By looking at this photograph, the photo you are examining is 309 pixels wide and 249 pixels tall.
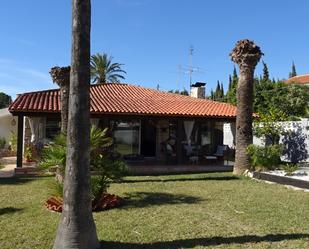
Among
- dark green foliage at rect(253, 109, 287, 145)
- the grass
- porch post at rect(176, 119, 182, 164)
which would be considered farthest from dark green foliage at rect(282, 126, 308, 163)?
the grass

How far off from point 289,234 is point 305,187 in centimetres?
599

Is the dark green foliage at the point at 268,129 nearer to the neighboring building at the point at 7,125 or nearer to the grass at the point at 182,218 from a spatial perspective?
the grass at the point at 182,218

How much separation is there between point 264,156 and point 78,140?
1145cm

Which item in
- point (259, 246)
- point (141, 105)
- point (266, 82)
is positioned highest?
point (266, 82)

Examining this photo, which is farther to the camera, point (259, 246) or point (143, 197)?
point (143, 197)

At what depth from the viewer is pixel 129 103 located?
2030cm

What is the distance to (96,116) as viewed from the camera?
18641 mm

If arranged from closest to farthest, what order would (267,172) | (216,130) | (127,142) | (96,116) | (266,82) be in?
(267,172) < (96,116) < (127,142) < (216,130) < (266,82)

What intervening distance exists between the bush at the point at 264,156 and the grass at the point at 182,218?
2617 millimetres

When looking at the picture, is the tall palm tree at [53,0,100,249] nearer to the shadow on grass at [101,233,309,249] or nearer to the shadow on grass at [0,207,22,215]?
the shadow on grass at [101,233,309,249]

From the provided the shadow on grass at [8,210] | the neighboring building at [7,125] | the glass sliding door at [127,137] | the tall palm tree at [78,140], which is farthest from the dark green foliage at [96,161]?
the neighboring building at [7,125]

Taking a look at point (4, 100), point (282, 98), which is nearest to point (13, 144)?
point (282, 98)

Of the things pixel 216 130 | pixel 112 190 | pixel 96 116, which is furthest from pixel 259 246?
pixel 216 130

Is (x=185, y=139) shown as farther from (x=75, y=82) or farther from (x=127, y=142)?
(x=75, y=82)
